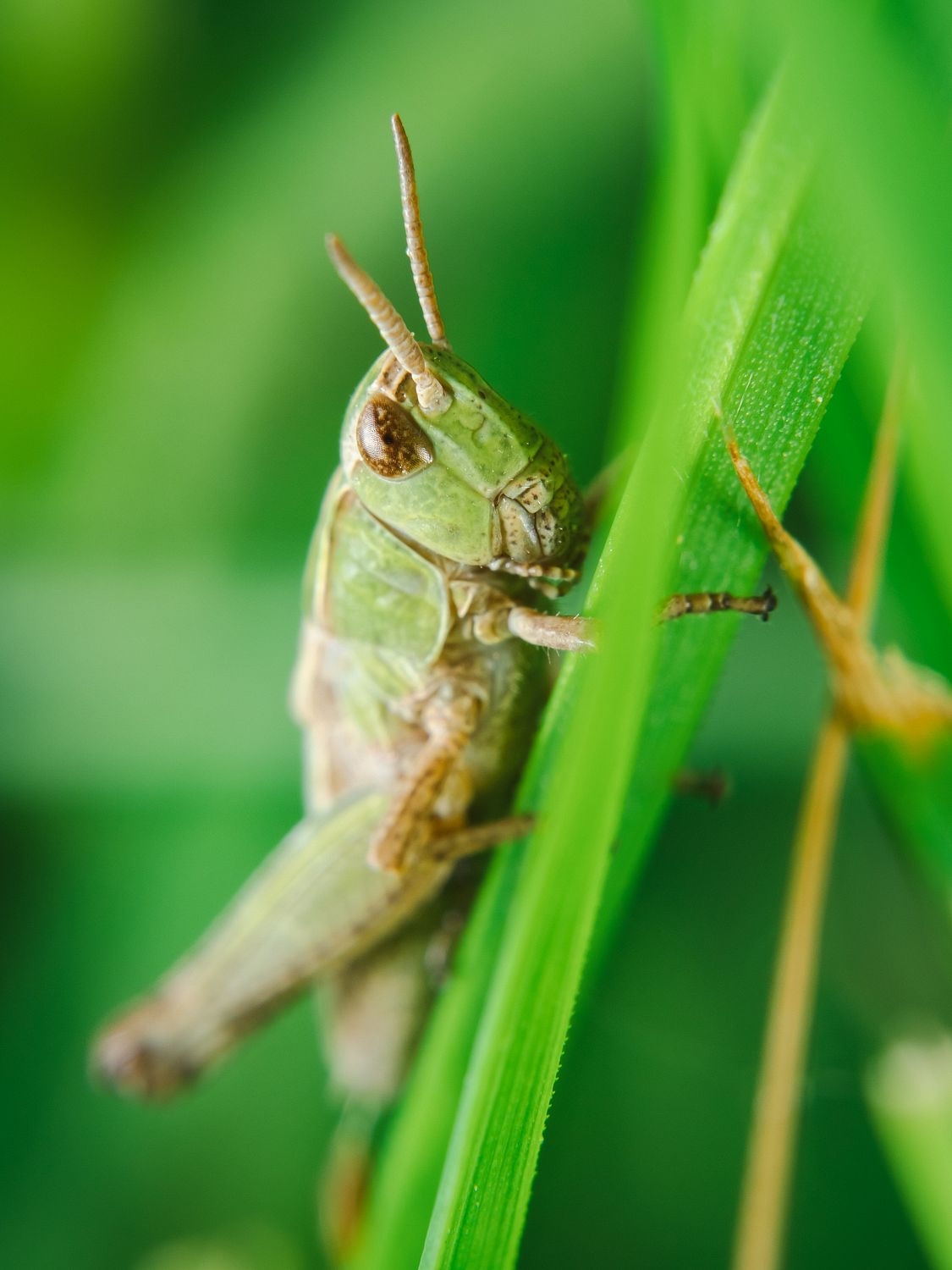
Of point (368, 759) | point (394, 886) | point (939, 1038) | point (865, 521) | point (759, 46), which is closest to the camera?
point (759, 46)

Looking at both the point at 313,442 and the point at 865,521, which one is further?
the point at 313,442

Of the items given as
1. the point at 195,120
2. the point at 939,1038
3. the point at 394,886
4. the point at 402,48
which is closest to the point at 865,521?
the point at 939,1038

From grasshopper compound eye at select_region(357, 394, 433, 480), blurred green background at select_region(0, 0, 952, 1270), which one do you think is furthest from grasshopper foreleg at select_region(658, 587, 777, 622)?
blurred green background at select_region(0, 0, 952, 1270)

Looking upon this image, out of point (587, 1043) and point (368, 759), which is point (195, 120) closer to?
point (368, 759)

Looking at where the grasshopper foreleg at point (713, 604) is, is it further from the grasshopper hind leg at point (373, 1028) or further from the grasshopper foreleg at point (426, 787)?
the grasshopper hind leg at point (373, 1028)

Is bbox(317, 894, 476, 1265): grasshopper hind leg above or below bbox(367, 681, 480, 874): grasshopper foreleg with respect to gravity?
below

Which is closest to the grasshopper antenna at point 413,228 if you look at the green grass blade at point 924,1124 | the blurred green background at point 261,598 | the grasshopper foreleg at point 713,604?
the grasshopper foreleg at point 713,604

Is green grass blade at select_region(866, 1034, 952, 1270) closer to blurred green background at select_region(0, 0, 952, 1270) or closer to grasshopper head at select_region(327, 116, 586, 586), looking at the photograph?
blurred green background at select_region(0, 0, 952, 1270)
